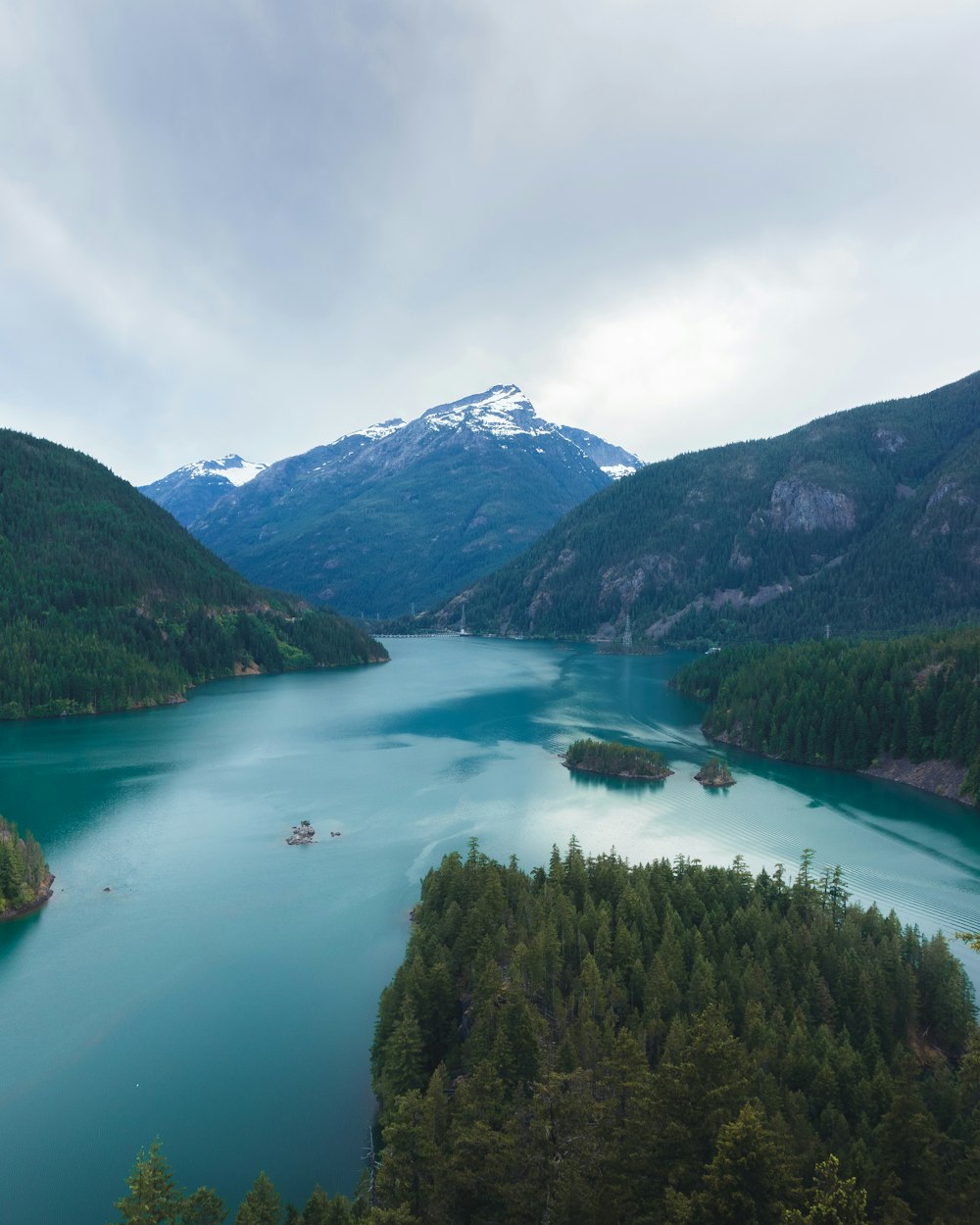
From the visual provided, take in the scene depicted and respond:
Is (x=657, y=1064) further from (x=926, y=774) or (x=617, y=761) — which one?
(x=926, y=774)

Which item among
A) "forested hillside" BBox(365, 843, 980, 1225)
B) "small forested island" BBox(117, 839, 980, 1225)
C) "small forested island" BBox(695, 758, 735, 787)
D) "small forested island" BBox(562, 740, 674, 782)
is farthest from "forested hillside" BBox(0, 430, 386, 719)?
"forested hillside" BBox(365, 843, 980, 1225)

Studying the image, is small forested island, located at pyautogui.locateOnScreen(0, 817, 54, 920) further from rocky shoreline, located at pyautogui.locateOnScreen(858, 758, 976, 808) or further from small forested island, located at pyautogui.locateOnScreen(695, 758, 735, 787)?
rocky shoreline, located at pyautogui.locateOnScreen(858, 758, 976, 808)

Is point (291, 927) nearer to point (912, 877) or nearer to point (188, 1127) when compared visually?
point (188, 1127)

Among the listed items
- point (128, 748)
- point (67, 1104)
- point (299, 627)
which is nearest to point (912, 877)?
point (67, 1104)

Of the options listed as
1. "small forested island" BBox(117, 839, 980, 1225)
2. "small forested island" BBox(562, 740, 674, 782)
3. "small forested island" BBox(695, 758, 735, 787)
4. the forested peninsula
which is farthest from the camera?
"small forested island" BBox(562, 740, 674, 782)

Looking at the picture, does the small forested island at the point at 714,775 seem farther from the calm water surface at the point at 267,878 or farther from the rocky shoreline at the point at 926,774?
the rocky shoreline at the point at 926,774

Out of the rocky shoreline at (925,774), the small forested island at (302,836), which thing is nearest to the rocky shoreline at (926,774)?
the rocky shoreline at (925,774)
